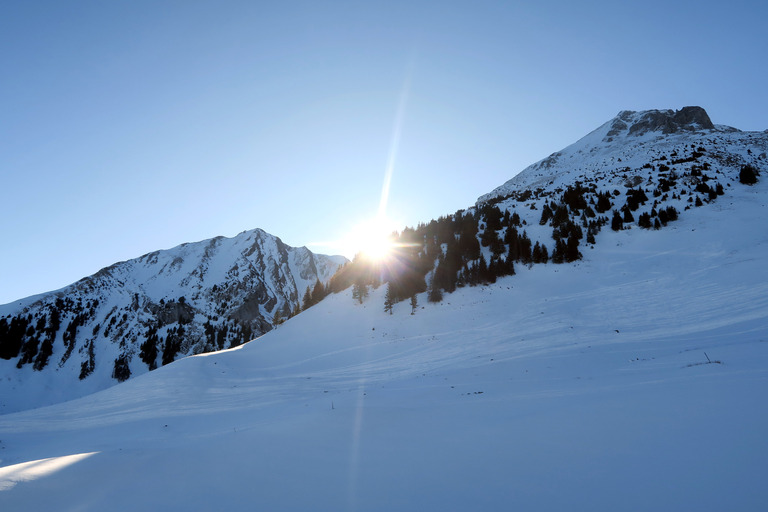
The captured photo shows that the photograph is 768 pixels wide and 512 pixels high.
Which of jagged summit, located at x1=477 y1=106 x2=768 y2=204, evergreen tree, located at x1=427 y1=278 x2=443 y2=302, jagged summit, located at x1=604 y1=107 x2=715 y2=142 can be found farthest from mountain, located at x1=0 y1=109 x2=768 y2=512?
jagged summit, located at x1=604 y1=107 x2=715 y2=142

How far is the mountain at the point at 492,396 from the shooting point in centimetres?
425

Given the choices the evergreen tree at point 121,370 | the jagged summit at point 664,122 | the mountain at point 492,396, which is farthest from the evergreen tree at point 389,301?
the jagged summit at point 664,122

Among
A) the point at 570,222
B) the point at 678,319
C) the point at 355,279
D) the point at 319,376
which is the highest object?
the point at 570,222

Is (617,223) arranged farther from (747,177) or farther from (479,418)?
(479,418)

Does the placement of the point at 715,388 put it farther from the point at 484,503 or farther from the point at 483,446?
the point at 484,503

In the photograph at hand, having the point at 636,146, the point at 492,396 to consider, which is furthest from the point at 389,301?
the point at 636,146

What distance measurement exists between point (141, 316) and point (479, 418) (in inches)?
3998

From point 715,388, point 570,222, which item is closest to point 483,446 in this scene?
point 715,388

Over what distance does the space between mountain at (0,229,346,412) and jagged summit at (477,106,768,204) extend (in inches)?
2281

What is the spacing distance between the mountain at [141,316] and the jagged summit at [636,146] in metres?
57.9

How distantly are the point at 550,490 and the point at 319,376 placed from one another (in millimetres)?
16832

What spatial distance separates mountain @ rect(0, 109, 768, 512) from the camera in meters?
4.25

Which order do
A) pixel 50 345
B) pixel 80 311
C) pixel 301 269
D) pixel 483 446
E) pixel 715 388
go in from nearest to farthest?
pixel 483 446 → pixel 715 388 → pixel 50 345 → pixel 80 311 → pixel 301 269

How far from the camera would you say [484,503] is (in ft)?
12.6
